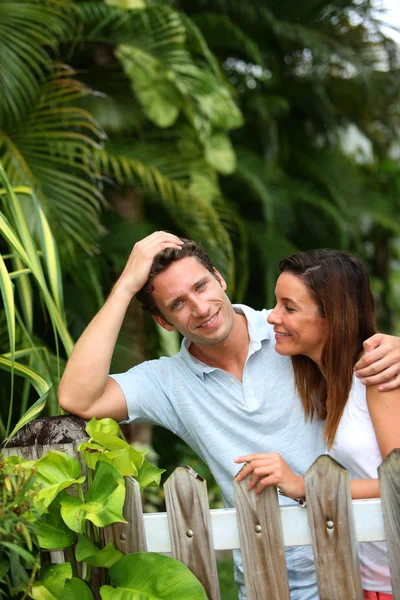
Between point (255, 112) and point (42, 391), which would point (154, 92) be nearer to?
point (255, 112)

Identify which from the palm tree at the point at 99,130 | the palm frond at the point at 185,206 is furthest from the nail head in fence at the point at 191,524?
the palm frond at the point at 185,206

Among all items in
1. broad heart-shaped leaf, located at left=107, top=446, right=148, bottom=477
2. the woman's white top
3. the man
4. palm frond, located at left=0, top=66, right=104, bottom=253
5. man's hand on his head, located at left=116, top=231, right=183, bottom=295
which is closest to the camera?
broad heart-shaped leaf, located at left=107, top=446, right=148, bottom=477

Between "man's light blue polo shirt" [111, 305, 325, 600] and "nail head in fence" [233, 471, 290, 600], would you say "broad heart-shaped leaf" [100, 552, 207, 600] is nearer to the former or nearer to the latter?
"nail head in fence" [233, 471, 290, 600]

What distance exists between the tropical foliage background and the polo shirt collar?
1.26ft

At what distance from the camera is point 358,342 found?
215 cm

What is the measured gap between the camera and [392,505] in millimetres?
1723

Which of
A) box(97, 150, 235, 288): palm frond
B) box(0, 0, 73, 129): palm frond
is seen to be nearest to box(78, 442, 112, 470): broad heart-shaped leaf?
box(0, 0, 73, 129): palm frond

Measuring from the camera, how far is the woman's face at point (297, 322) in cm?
216

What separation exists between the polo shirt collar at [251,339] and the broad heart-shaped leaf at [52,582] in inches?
29.2

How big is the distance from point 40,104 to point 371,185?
3218 mm

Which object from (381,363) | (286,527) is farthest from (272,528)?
(381,363)

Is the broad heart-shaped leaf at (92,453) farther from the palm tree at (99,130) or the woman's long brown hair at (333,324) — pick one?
the palm tree at (99,130)

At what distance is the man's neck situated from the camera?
93.0 inches

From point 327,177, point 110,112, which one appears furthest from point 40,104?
point 327,177
